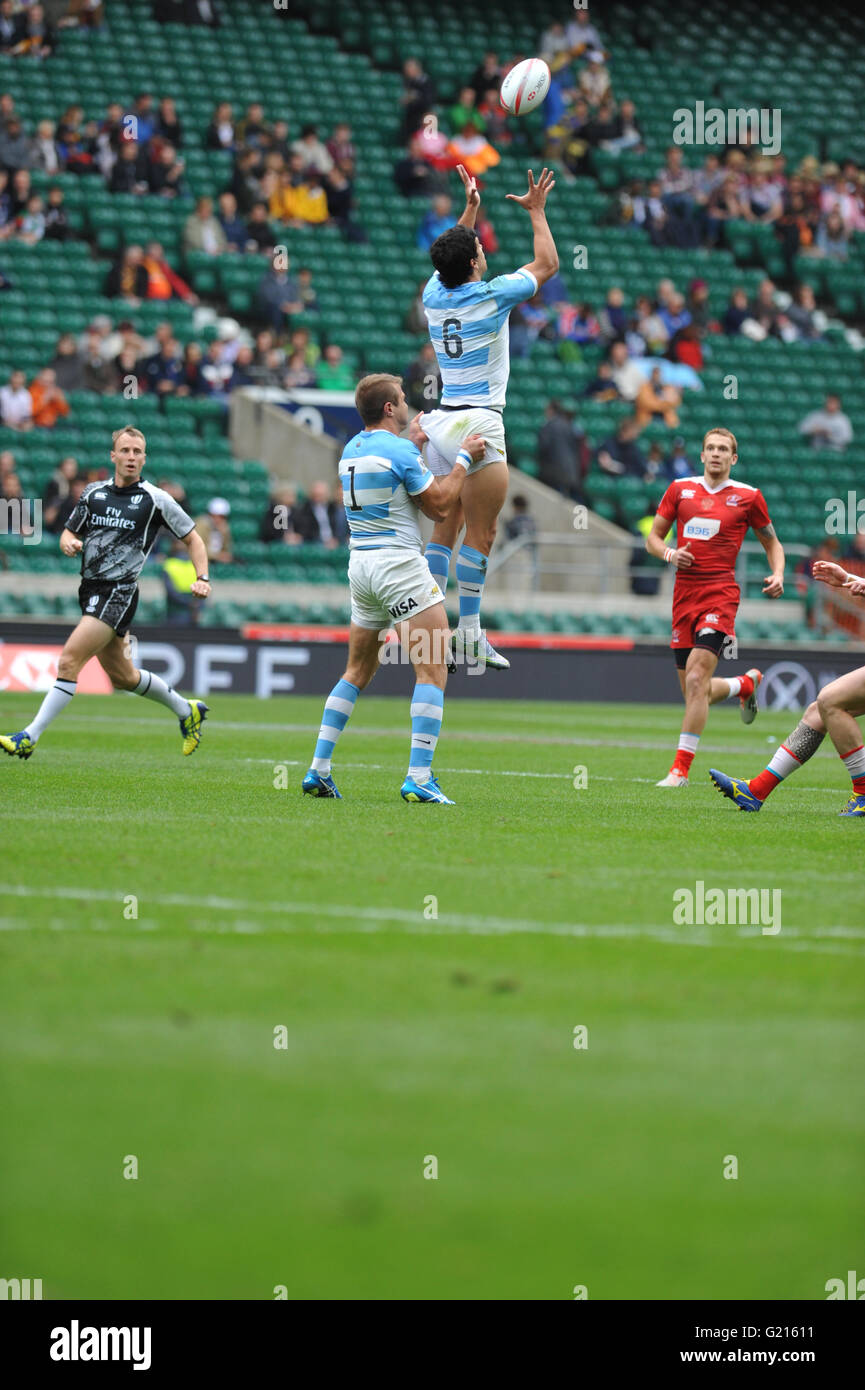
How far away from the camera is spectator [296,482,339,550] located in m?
24.6

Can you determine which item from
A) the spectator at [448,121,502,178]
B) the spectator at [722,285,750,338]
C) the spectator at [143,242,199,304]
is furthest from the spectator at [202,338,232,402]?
the spectator at [722,285,750,338]

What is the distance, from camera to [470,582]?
11352mm

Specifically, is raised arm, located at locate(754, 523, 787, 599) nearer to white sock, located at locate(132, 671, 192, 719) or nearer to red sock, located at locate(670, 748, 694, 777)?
red sock, located at locate(670, 748, 694, 777)

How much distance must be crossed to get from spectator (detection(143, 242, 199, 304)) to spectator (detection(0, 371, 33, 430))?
282 centimetres

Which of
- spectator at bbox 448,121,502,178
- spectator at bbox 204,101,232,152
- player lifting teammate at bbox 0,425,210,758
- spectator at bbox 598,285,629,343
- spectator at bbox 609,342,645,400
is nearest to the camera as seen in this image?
player lifting teammate at bbox 0,425,210,758

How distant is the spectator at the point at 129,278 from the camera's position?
25.4 m

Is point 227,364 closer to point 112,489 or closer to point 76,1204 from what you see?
point 112,489

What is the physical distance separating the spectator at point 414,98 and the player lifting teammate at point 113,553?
19580mm

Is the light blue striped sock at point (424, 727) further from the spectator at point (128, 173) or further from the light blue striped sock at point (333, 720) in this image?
the spectator at point (128, 173)

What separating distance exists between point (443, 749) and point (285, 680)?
876cm

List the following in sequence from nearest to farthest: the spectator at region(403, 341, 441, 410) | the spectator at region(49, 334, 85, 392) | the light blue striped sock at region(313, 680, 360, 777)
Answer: the light blue striped sock at region(313, 680, 360, 777), the spectator at region(49, 334, 85, 392), the spectator at region(403, 341, 441, 410)

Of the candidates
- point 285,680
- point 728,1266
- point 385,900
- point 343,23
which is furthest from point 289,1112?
point 343,23

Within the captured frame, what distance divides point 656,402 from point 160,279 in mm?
7644

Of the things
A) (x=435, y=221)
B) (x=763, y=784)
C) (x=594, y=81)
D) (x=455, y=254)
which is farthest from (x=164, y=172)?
(x=763, y=784)
